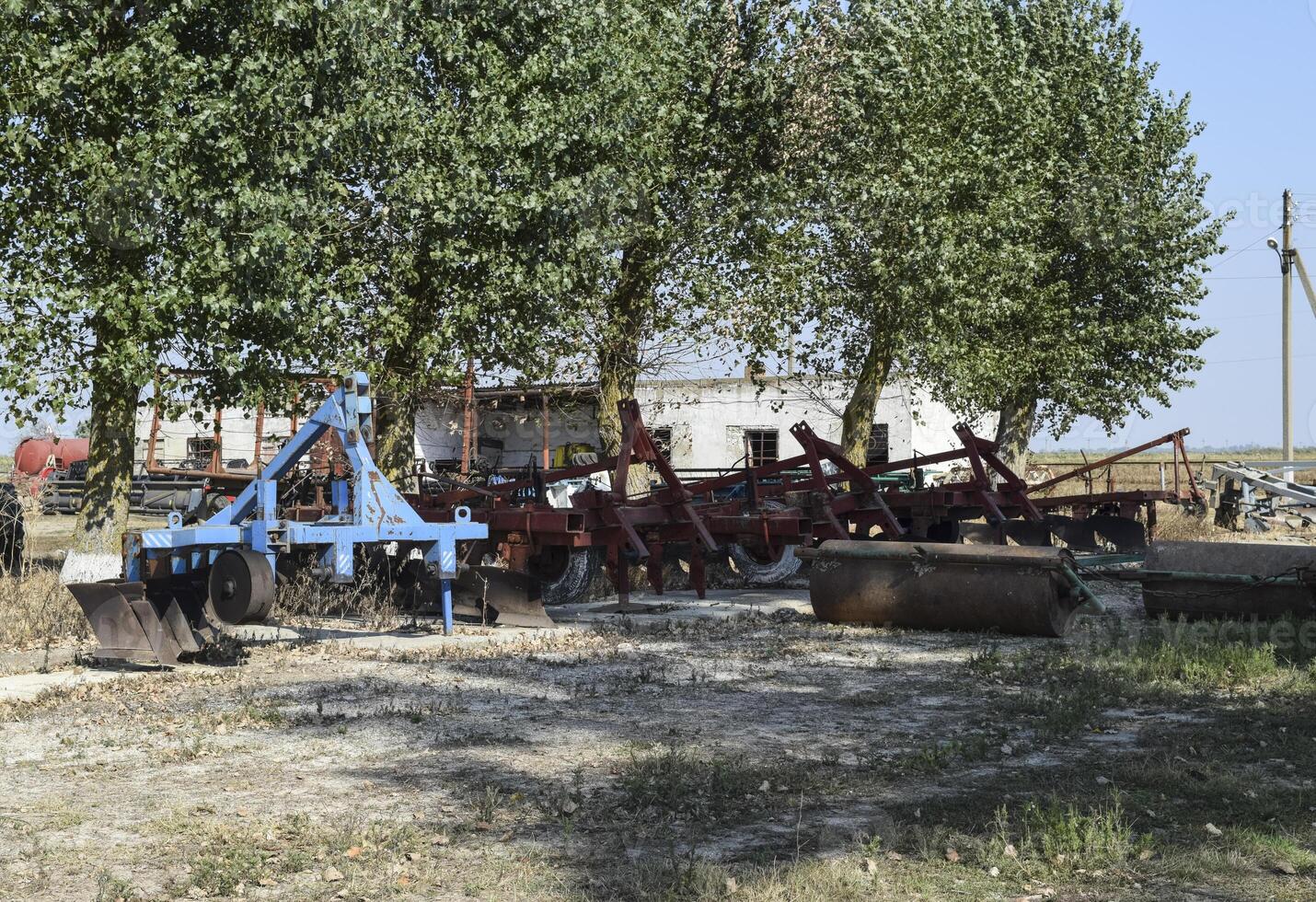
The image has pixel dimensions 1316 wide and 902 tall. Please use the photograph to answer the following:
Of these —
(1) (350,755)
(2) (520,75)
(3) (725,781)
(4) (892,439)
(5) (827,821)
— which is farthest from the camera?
(4) (892,439)

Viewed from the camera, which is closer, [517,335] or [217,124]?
[217,124]

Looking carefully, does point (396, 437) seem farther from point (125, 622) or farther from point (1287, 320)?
point (1287, 320)

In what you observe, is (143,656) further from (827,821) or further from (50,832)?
(827,821)

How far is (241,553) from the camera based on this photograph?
9367 millimetres

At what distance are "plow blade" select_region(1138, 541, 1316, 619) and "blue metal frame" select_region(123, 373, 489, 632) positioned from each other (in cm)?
597

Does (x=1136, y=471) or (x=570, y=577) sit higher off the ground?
(x=1136, y=471)

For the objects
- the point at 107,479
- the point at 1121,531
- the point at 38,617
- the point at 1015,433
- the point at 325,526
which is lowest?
the point at 38,617

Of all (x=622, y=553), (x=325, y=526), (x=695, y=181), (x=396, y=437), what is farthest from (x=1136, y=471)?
(x=325, y=526)

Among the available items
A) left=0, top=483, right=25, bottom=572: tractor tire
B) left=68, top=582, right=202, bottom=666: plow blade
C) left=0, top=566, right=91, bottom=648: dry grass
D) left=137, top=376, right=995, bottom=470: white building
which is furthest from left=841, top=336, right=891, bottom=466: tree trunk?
left=68, top=582, right=202, bottom=666: plow blade

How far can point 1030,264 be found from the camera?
919 inches

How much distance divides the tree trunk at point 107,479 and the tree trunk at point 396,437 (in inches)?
140

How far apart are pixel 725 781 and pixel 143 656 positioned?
521 cm

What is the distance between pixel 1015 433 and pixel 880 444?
6.38 meters

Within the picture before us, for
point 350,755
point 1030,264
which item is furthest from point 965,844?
point 1030,264
